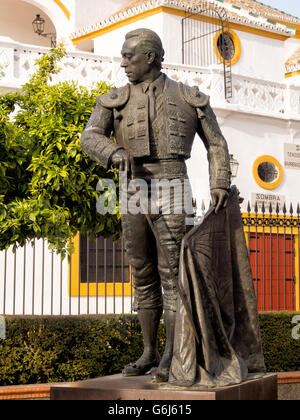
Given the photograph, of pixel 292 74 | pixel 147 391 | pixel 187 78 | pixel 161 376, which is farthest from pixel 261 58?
pixel 147 391

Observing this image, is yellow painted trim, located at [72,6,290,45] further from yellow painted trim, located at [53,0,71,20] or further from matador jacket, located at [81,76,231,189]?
matador jacket, located at [81,76,231,189]

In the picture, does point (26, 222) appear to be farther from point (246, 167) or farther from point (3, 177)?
point (246, 167)

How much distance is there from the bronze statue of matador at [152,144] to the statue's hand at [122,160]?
0.06 metres

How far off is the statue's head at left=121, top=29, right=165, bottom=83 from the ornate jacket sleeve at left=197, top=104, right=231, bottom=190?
45 cm

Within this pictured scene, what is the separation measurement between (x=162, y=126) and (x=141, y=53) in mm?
507

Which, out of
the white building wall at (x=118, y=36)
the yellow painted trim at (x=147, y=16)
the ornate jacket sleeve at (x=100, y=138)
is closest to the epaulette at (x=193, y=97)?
the ornate jacket sleeve at (x=100, y=138)

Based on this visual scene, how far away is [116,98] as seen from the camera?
16.0ft

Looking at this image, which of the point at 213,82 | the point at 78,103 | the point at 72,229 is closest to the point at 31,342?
the point at 72,229

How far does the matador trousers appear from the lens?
4.73 metres

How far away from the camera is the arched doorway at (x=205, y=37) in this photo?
18172mm

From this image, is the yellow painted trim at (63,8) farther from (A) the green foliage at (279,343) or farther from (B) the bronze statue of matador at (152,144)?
(B) the bronze statue of matador at (152,144)

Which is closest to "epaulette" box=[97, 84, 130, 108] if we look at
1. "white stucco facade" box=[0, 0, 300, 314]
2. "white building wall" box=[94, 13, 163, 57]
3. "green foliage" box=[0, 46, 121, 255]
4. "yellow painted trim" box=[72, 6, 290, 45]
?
"green foliage" box=[0, 46, 121, 255]

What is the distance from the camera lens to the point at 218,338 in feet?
15.1

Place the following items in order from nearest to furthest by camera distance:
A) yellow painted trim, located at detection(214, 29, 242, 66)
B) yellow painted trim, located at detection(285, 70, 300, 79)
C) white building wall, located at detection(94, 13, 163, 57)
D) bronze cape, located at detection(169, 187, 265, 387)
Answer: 1. bronze cape, located at detection(169, 187, 265, 387)
2. white building wall, located at detection(94, 13, 163, 57)
3. yellow painted trim, located at detection(214, 29, 242, 66)
4. yellow painted trim, located at detection(285, 70, 300, 79)
